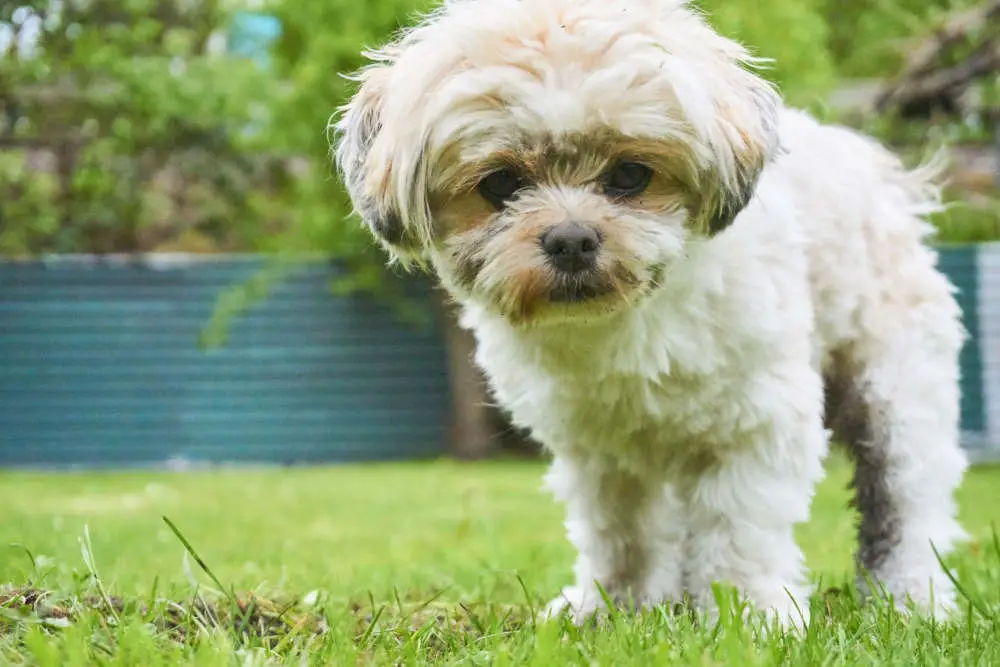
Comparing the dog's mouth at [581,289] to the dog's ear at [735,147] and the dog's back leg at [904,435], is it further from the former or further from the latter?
the dog's back leg at [904,435]

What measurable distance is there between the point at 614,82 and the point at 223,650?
151 centimetres

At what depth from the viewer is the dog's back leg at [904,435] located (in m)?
3.86

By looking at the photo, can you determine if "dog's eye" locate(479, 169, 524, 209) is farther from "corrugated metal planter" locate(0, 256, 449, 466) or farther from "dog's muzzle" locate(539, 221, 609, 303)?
"corrugated metal planter" locate(0, 256, 449, 466)

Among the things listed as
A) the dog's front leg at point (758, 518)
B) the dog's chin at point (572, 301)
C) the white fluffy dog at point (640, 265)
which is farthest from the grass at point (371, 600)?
the dog's chin at point (572, 301)

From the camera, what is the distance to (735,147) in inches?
118

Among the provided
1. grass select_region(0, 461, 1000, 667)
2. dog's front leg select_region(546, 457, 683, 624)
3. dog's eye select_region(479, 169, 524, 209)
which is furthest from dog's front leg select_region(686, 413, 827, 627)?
dog's eye select_region(479, 169, 524, 209)

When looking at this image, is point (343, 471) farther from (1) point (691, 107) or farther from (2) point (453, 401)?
(1) point (691, 107)

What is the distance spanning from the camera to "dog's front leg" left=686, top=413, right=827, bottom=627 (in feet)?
10.5

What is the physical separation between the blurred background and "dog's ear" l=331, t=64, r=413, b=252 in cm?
817

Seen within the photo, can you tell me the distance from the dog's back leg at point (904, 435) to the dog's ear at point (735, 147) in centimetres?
108

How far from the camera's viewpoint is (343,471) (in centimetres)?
1136

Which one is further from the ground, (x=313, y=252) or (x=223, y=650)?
(x=223, y=650)

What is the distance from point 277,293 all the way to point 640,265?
1013 centimetres

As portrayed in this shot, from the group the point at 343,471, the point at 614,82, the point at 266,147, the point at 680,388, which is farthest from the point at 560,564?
the point at 266,147
